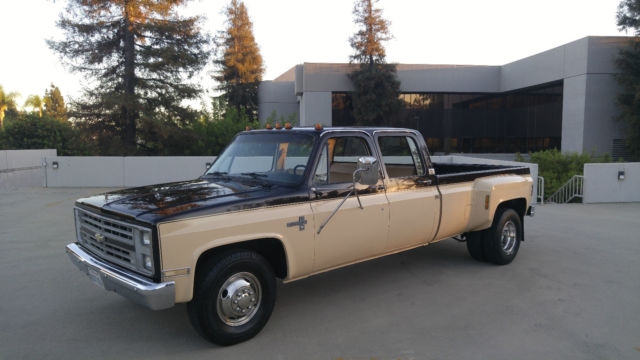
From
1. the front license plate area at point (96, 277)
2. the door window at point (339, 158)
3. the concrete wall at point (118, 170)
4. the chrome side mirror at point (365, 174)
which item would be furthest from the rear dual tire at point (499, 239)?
the concrete wall at point (118, 170)

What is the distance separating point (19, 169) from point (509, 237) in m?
27.4

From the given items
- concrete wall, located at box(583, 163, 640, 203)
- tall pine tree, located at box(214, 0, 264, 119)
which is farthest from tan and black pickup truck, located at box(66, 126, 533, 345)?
tall pine tree, located at box(214, 0, 264, 119)

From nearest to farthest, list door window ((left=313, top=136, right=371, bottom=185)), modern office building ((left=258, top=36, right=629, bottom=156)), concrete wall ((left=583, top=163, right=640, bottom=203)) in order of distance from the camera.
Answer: door window ((left=313, top=136, right=371, bottom=185)) < concrete wall ((left=583, top=163, right=640, bottom=203)) < modern office building ((left=258, top=36, right=629, bottom=156))

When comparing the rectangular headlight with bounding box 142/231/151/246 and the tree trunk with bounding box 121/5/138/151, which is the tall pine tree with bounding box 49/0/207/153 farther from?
the rectangular headlight with bounding box 142/231/151/246

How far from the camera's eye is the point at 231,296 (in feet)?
12.4

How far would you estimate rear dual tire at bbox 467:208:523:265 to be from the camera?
618cm

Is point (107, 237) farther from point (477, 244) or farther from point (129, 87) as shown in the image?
point (129, 87)

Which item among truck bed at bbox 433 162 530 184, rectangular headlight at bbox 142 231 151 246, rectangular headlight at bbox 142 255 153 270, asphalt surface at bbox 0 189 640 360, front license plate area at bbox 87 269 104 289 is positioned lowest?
asphalt surface at bbox 0 189 640 360

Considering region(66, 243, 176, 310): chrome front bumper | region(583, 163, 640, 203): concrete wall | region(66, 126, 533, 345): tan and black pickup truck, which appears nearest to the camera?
region(66, 243, 176, 310): chrome front bumper

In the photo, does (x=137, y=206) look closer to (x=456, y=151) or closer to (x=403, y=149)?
(x=403, y=149)

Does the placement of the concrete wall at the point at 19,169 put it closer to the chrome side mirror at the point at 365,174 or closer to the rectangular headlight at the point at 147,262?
the rectangular headlight at the point at 147,262

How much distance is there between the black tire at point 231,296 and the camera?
3617 millimetres

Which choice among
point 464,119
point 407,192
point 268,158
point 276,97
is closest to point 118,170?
point 268,158

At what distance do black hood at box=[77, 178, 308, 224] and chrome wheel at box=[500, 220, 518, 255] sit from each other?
373 centimetres
